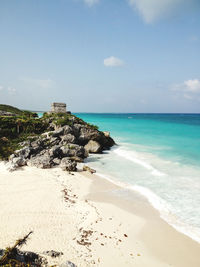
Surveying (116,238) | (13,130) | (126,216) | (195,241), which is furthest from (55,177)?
(13,130)

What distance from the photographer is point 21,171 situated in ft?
49.6

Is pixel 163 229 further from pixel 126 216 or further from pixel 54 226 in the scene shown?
pixel 54 226

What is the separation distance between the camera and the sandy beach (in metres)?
6.61

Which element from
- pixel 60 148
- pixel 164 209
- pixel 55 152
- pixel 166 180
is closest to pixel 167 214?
pixel 164 209

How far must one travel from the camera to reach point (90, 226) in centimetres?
826

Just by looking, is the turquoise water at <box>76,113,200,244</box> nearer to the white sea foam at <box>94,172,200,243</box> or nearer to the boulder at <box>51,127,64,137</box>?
the white sea foam at <box>94,172,200,243</box>

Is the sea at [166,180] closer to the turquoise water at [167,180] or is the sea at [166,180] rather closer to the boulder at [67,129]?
the turquoise water at [167,180]

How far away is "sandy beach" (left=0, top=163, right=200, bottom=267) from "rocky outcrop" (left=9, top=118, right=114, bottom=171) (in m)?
3.78

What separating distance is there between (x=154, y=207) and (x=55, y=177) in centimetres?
791

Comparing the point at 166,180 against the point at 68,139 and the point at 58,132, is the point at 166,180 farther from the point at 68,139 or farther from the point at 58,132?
the point at 58,132

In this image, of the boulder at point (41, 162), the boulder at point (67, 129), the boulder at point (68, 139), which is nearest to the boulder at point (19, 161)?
the boulder at point (41, 162)

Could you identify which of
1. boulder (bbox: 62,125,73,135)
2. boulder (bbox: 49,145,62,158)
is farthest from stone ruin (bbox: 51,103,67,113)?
boulder (bbox: 49,145,62,158)

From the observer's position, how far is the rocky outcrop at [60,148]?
1668 cm

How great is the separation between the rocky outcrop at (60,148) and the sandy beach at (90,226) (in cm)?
378
